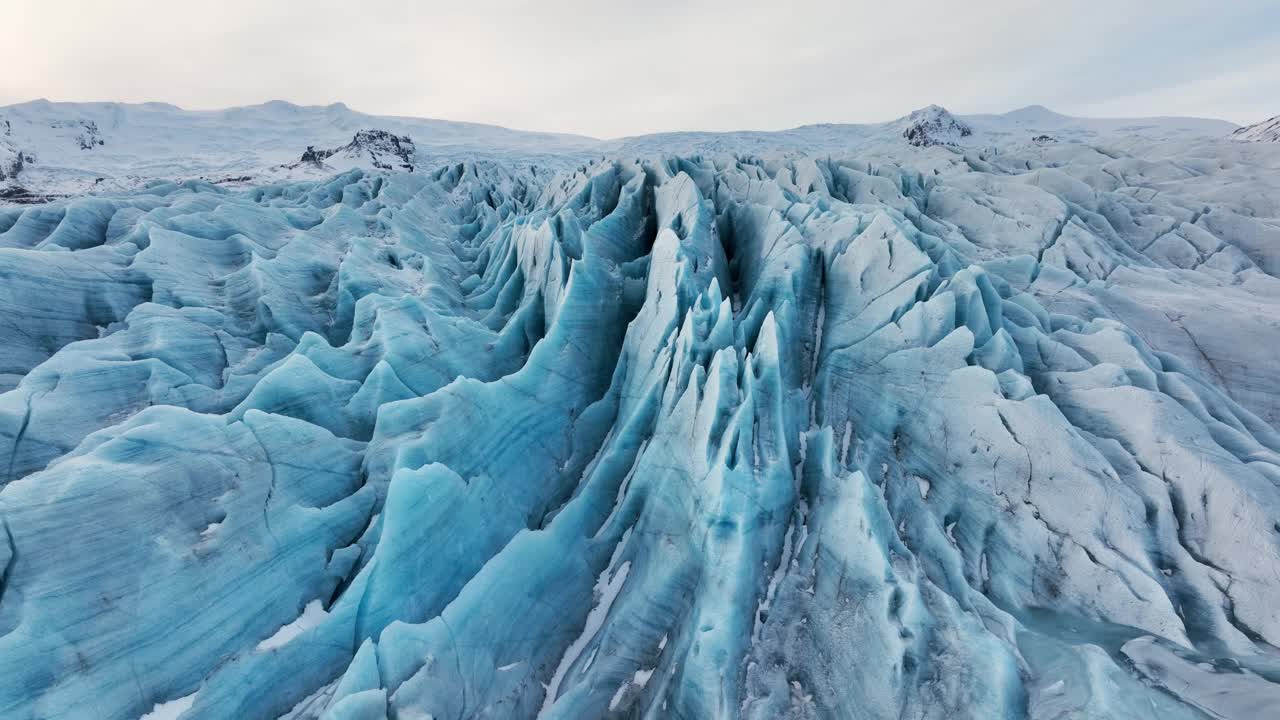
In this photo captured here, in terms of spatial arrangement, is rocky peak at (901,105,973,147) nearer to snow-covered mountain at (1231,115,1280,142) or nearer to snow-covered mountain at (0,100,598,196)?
snow-covered mountain at (1231,115,1280,142)

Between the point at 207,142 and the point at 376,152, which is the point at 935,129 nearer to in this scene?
the point at 376,152

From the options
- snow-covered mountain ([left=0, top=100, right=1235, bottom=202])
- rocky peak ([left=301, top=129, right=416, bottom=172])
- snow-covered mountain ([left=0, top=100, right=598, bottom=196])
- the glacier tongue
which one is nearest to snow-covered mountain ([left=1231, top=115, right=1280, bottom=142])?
snow-covered mountain ([left=0, top=100, right=1235, bottom=202])

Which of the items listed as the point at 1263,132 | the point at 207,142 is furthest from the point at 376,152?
the point at 1263,132

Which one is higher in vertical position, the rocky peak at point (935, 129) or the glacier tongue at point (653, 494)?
the rocky peak at point (935, 129)

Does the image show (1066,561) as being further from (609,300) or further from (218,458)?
(218,458)

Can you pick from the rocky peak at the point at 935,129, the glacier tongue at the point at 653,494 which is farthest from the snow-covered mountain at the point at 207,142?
the rocky peak at the point at 935,129

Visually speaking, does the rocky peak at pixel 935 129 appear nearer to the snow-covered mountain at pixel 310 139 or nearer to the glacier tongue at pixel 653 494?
the snow-covered mountain at pixel 310 139

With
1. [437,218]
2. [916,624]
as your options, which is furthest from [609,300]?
[437,218]

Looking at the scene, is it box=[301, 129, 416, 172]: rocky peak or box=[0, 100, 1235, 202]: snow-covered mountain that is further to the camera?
box=[301, 129, 416, 172]: rocky peak
